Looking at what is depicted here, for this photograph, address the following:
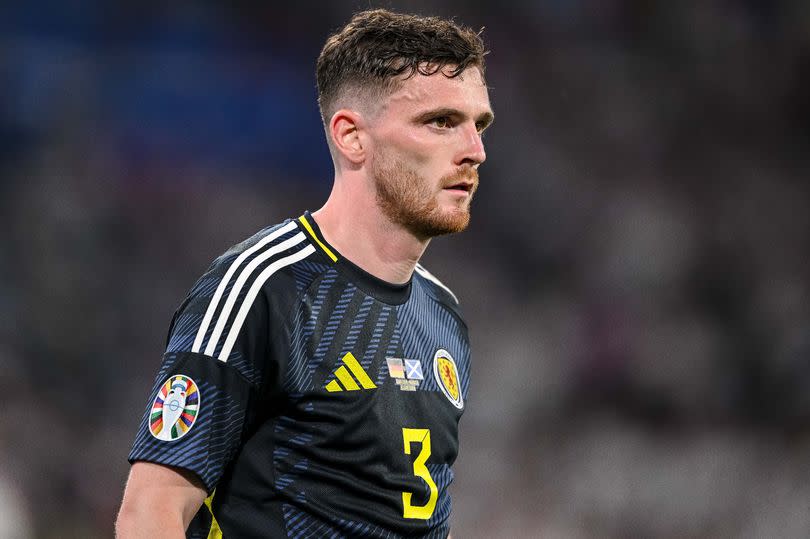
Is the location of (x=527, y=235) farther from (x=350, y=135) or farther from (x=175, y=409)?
(x=175, y=409)

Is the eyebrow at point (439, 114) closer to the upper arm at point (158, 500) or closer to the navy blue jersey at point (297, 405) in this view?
the navy blue jersey at point (297, 405)

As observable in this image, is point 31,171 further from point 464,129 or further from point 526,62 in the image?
point 464,129

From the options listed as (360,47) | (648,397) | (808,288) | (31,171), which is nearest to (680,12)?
(808,288)

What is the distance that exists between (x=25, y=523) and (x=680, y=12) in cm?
592

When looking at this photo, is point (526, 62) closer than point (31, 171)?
No

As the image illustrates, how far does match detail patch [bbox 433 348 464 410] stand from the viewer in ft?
9.55

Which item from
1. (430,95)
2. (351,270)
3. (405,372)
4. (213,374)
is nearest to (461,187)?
(430,95)

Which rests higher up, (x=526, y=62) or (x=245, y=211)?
(x=526, y=62)

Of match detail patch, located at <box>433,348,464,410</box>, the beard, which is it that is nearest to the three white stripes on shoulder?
the beard

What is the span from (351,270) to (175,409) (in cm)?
64

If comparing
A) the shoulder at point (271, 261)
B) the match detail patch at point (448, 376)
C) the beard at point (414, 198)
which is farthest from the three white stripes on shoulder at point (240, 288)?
the match detail patch at point (448, 376)

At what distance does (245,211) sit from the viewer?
789 centimetres

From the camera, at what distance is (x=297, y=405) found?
2486 mm

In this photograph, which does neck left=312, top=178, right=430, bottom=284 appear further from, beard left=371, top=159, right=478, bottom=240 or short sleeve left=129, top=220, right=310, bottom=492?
short sleeve left=129, top=220, right=310, bottom=492
